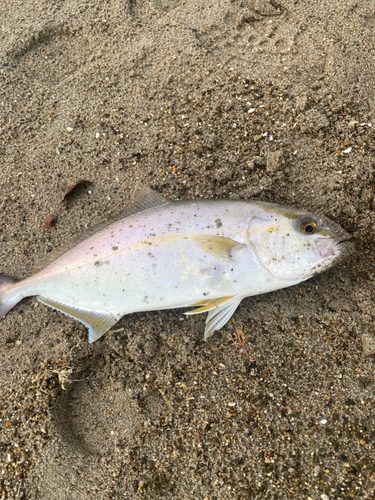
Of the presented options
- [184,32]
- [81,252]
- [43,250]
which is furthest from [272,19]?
[43,250]

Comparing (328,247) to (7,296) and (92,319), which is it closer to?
(92,319)

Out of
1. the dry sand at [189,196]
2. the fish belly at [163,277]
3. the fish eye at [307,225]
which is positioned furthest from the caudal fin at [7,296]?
the fish eye at [307,225]

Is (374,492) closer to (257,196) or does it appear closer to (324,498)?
(324,498)

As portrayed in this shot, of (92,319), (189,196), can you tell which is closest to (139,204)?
(189,196)

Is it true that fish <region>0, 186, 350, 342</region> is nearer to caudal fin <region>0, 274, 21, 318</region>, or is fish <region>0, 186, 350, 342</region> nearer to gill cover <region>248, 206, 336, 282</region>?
gill cover <region>248, 206, 336, 282</region>

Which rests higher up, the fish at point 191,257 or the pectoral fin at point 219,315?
the fish at point 191,257

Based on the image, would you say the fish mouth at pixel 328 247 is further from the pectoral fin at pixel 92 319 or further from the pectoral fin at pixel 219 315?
the pectoral fin at pixel 92 319

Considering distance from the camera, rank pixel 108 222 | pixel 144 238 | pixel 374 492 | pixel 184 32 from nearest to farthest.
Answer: pixel 374 492
pixel 144 238
pixel 108 222
pixel 184 32

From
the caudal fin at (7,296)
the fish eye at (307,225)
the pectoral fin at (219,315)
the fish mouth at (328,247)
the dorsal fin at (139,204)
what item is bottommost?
the pectoral fin at (219,315)
